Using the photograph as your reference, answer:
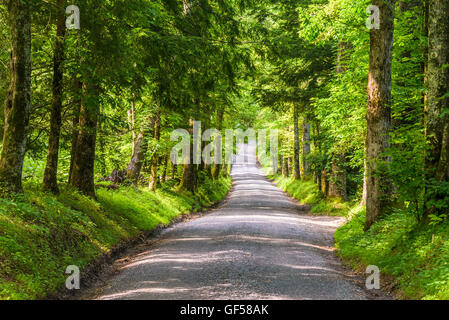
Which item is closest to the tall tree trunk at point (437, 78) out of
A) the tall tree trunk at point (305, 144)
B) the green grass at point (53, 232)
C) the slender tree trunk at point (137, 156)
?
the green grass at point (53, 232)

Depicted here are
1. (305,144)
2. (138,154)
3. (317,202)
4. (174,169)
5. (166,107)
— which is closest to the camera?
(166,107)

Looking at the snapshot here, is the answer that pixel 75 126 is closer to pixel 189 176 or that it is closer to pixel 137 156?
pixel 137 156

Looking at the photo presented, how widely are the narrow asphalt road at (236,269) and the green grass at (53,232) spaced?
91cm

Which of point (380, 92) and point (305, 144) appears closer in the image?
point (380, 92)

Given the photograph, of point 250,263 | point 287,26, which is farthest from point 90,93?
point 287,26

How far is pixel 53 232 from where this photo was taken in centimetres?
810

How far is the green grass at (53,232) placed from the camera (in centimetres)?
630

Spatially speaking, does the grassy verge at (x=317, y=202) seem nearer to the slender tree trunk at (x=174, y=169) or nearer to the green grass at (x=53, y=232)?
the green grass at (x=53, y=232)

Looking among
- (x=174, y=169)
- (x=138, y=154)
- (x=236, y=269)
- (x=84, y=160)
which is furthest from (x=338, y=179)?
(x=174, y=169)

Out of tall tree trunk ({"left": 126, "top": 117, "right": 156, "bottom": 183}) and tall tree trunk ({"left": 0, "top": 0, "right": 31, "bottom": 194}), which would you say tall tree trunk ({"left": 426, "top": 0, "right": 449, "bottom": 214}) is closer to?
tall tree trunk ({"left": 0, "top": 0, "right": 31, "bottom": 194})

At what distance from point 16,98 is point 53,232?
276 centimetres

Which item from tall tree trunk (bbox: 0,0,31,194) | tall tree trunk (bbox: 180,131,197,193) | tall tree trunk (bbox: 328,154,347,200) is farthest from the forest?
tall tree trunk (bbox: 180,131,197,193)

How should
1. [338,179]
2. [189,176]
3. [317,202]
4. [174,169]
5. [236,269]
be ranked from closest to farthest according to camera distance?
[236,269] → [338,179] → [317,202] → [189,176] → [174,169]

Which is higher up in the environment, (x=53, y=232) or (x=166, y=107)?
(x=166, y=107)
